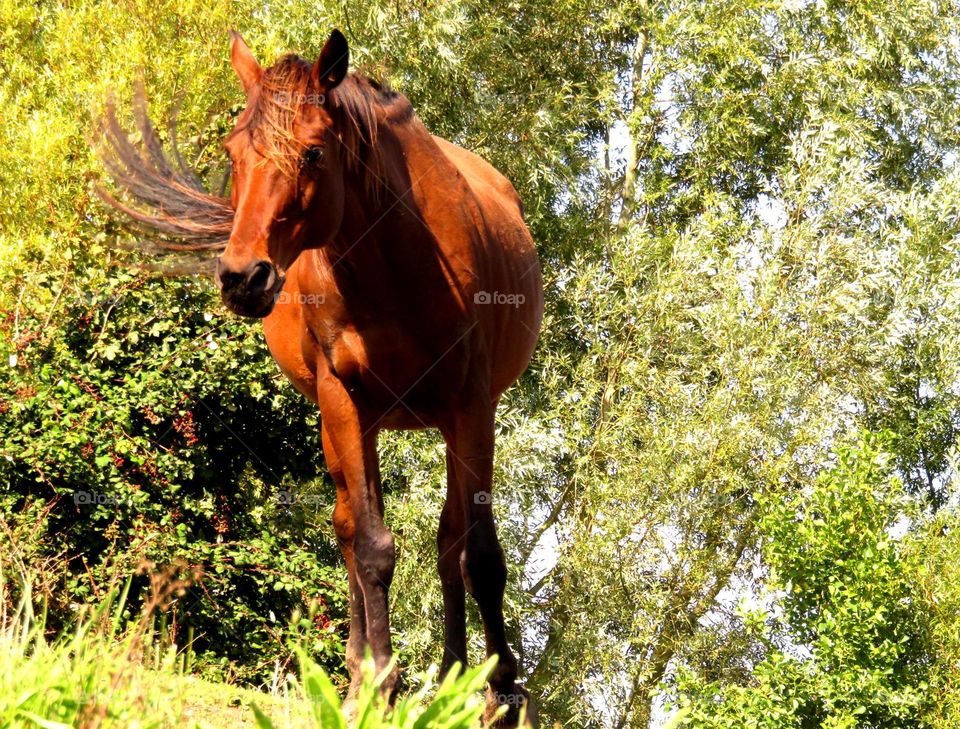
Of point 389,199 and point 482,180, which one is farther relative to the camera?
point 482,180

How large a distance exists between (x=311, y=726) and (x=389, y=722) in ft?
1.88

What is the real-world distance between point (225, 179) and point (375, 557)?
199 centimetres

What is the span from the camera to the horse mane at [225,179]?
4969 millimetres

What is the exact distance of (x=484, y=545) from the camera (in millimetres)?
5918

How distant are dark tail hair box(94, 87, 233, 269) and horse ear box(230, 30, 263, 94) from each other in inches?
30.2

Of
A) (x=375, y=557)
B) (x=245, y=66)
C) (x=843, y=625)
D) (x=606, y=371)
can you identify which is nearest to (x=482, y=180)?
(x=245, y=66)

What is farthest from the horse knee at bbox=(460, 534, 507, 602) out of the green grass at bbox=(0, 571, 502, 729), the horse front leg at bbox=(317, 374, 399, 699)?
the green grass at bbox=(0, 571, 502, 729)

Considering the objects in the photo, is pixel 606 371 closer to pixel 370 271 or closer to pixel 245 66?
pixel 370 271

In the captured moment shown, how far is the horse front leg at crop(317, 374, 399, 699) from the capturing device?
557cm

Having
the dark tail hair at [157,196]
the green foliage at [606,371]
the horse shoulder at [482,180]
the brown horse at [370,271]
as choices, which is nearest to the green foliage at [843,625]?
the green foliage at [606,371]

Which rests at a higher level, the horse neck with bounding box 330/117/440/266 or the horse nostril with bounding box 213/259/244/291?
the horse neck with bounding box 330/117/440/266

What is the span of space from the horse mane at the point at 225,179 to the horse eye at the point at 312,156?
56mm

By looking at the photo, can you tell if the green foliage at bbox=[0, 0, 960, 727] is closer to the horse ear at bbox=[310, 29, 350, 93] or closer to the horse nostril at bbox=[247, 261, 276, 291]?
the horse ear at bbox=[310, 29, 350, 93]

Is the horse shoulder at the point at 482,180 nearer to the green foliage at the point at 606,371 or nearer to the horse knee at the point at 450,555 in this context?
the horse knee at the point at 450,555
